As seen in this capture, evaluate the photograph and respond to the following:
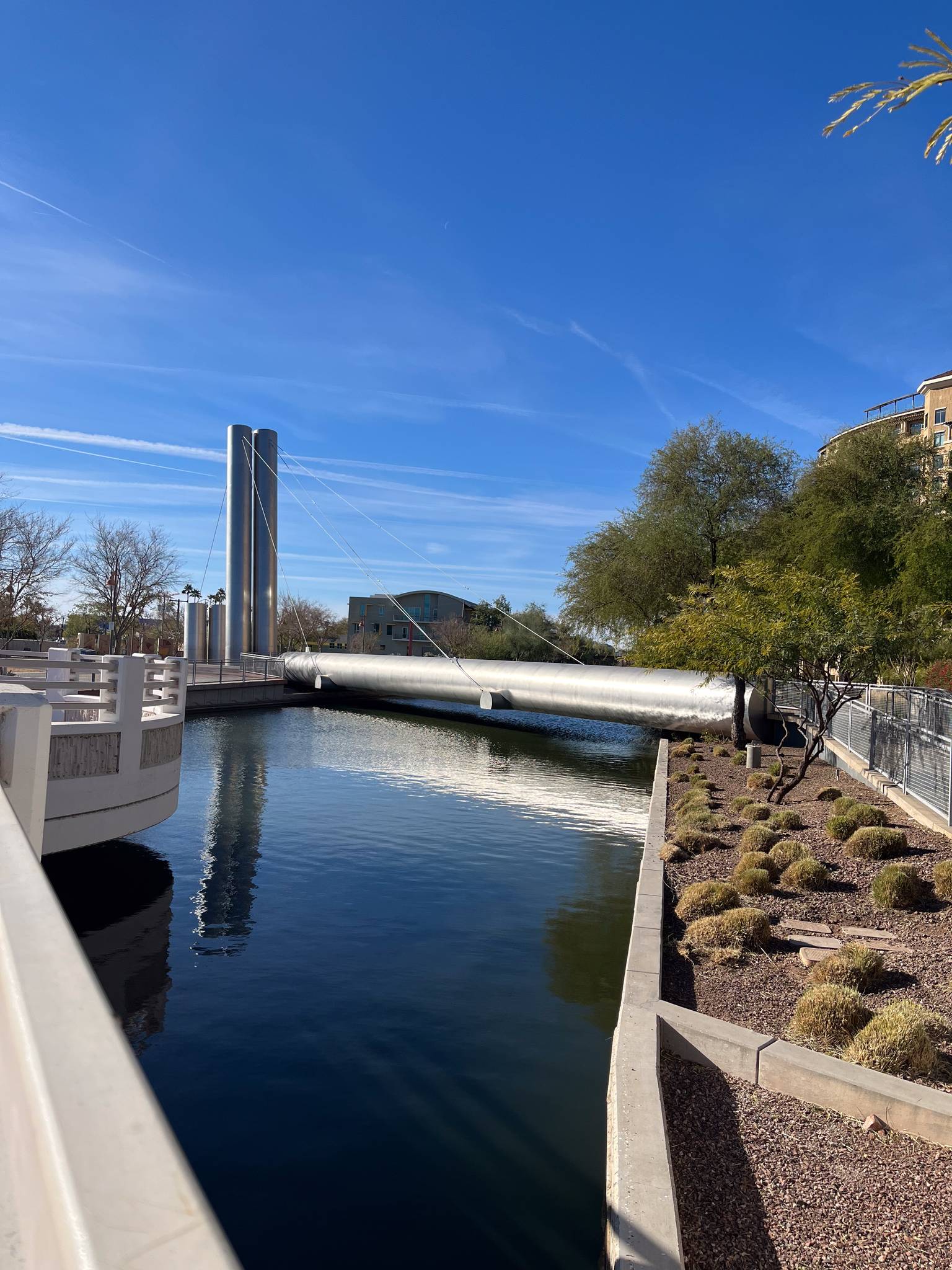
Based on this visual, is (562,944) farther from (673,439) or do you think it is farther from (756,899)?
(673,439)

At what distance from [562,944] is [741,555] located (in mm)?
24608

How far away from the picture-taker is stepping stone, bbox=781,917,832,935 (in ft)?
26.2

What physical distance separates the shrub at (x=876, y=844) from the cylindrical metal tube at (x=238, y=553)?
130ft

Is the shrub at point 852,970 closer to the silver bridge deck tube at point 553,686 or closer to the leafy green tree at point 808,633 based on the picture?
the leafy green tree at point 808,633

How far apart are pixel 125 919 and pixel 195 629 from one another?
41723 millimetres

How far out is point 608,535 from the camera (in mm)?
37344

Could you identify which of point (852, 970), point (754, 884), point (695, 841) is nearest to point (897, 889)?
point (754, 884)

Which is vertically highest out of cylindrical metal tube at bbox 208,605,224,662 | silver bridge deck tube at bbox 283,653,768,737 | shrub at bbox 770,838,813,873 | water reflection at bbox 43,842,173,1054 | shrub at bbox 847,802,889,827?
cylindrical metal tube at bbox 208,605,224,662

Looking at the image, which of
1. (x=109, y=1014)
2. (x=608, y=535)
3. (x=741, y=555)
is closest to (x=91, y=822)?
(x=109, y=1014)

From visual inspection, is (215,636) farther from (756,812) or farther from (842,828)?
(842,828)

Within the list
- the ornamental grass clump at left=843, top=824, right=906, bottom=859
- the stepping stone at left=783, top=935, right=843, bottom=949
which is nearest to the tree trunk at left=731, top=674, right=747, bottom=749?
the ornamental grass clump at left=843, top=824, right=906, bottom=859

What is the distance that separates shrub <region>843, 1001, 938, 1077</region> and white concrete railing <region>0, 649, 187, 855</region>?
25.6 ft

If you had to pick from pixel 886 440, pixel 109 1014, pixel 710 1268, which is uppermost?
pixel 886 440

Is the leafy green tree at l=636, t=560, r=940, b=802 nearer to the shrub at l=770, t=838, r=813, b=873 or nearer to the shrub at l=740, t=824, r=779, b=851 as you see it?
the shrub at l=740, t=824, r=779, b=851
